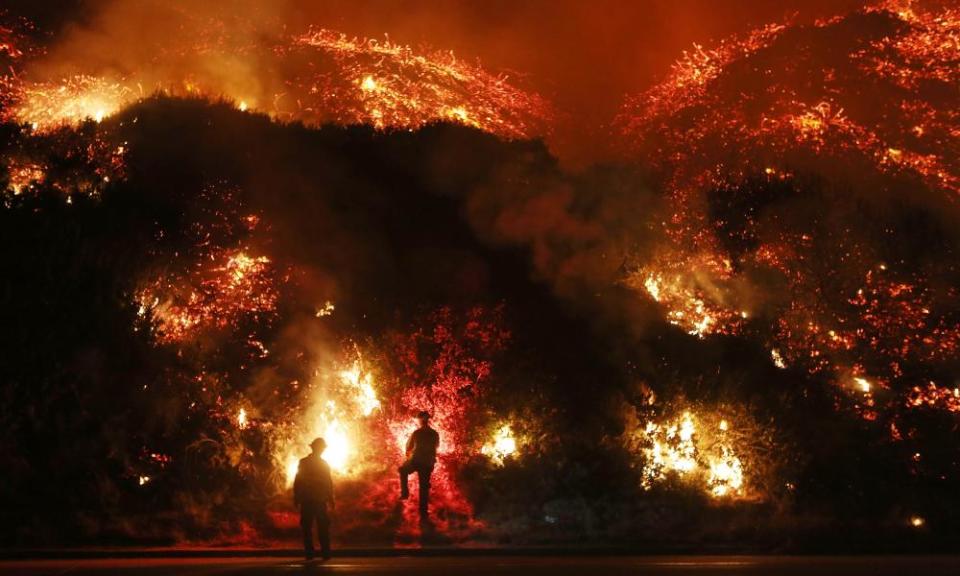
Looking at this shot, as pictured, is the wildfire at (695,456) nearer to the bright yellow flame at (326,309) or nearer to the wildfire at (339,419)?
the wildfire at (339,419)

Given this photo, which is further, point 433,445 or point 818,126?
point 818,126

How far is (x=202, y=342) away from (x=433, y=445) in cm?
492

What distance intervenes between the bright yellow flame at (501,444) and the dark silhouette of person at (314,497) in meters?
4.17

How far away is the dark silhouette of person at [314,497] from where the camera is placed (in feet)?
43.5

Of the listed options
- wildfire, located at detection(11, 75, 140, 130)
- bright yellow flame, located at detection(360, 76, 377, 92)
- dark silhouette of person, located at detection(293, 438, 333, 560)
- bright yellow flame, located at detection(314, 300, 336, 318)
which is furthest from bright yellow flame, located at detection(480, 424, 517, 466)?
bright yellow flame, located at detection(360, 76, 377, 92)

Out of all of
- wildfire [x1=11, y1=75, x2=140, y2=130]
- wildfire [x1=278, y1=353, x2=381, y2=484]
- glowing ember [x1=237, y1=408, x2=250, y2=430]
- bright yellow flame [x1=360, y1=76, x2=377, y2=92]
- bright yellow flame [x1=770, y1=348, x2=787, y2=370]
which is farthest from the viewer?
bright yellow flame [x1=360, y1=76, x2=377, y2=92]

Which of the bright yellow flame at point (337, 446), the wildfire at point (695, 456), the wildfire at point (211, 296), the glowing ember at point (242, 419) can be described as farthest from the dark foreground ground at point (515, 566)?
the wildfire at point (211, 296)

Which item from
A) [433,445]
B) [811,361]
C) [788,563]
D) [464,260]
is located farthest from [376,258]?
[788,563]

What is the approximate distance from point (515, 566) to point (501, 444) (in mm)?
4727

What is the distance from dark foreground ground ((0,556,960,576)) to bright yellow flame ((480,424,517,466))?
358cm

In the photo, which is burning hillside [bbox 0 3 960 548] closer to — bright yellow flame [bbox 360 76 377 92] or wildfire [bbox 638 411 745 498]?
wildfire [bbox 638 411 745 498]

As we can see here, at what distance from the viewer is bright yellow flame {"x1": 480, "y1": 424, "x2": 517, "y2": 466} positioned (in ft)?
55.7

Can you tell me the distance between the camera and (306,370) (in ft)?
58.5

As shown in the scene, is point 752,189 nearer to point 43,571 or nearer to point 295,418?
point 295,418
